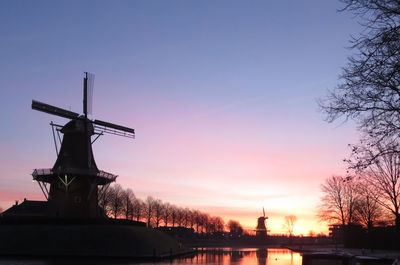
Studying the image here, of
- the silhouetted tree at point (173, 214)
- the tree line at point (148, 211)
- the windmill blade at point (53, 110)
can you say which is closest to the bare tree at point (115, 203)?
the tree line at point (148, 211)

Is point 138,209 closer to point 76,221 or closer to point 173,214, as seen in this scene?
point 173,214

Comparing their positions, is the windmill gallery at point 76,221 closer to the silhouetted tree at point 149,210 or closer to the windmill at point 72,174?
the windmill at point 72,174

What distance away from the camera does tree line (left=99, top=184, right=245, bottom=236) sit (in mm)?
125625

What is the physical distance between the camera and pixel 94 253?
210 ft

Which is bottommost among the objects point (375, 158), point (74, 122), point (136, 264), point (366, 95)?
point (136, 264)

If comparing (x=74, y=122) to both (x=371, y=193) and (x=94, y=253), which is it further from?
(x=371, y=193)

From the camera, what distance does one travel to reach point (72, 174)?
233 ft

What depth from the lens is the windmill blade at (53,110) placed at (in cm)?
7206

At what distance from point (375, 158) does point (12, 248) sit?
198 feet

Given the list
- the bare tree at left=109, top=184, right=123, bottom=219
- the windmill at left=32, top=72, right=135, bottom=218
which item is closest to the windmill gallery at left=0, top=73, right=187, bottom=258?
the windmill at left=32, top=72, right=135, bottom=218

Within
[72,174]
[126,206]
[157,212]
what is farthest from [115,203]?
[72,174]

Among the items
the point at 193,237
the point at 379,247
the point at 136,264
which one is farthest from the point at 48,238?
the point at 193,237

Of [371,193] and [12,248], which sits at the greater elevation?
[371,193]

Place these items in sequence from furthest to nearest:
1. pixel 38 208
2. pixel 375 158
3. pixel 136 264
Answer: pixel 38 208 < pixel 136 264 < pixel 375 158
